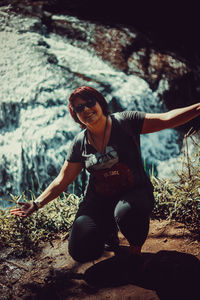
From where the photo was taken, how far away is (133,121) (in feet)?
6.09

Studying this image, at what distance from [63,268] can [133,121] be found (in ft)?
4.54

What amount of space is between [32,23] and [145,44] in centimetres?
245

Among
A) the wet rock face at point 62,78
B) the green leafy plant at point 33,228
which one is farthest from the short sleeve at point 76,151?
the wet rock face at point 62,78

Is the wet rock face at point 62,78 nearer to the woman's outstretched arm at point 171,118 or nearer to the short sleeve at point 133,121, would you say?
the short sleeve at point 133,121

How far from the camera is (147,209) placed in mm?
1760

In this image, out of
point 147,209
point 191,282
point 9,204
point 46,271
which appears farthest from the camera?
point 9,204

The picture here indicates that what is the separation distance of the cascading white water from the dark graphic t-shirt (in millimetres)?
1693

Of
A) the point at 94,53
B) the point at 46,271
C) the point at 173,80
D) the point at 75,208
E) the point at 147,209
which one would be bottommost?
the point at 46,271

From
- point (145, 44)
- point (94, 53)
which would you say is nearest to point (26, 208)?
point (94, 53)

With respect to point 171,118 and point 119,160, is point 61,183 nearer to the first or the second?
point 119,160

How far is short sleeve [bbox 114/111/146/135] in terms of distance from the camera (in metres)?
1.84

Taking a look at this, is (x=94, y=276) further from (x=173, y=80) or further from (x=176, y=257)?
(x=173, y=80)

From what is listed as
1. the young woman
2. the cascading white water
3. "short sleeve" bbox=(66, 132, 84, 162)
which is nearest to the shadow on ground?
the young woman

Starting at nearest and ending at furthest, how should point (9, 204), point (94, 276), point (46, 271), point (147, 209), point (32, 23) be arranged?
point (147, 209)
point (94, 276)
point (46, 271)
point (9, 204)
point (32, 23)
